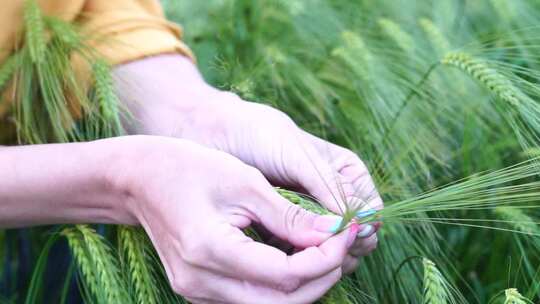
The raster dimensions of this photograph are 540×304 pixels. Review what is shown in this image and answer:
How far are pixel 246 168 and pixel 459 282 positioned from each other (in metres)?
0.49

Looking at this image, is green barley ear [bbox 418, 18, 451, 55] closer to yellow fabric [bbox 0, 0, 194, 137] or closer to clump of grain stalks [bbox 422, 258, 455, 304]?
yellow fabric [bbox 0, 0, 194, 137]

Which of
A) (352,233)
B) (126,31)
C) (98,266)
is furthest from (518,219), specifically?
(126,31)

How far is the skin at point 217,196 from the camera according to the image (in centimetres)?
66

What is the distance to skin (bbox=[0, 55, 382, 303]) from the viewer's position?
66 centimetres

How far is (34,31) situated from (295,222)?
1.49ft

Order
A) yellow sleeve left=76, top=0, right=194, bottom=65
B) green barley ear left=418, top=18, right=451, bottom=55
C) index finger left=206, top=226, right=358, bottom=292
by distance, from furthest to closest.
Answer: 1. green barley ear left=418, top=18, right=451, bottom=55
2. yellow sleeve left=76, top=0, right=194, bottom=65
3. index finger left=206, top=226, right=358, bottom=292

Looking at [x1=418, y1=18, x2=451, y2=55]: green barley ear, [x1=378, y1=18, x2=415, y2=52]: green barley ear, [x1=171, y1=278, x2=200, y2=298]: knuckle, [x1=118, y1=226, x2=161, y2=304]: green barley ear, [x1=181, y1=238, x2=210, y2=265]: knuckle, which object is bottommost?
[x1=118, y1=226, x2=161, y2=304]: green barley ear

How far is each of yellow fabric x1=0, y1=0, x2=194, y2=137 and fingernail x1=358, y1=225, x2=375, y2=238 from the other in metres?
0.44

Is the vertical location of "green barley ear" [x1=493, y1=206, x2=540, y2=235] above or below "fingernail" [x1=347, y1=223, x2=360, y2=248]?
above

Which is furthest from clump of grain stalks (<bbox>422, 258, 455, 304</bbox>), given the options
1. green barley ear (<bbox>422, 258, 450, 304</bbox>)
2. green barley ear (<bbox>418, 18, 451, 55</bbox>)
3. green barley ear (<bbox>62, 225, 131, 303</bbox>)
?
green barley ear (<bbox>418, 18, 451, 55</bbox>)

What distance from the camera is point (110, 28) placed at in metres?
1.04

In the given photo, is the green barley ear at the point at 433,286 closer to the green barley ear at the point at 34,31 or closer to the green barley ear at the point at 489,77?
the green barley ear at the point at 489,77

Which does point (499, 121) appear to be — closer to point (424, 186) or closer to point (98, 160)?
point (424, 186)

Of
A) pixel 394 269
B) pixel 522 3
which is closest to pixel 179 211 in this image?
pixel 394 269
